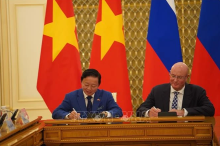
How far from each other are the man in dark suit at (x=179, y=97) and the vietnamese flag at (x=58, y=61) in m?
1.34

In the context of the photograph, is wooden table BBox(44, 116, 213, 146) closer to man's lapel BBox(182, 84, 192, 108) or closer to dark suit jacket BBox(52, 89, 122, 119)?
dark suit jacket BBox(52, 89, 122, 119)

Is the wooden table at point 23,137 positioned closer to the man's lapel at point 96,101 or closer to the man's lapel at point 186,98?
the man's lapel at point 96,101

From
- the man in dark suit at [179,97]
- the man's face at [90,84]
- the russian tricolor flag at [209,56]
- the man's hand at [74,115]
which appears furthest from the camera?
the russian tricolor flag at [209,56]

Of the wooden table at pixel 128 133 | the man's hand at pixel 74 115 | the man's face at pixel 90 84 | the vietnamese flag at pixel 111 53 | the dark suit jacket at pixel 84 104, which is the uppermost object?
the vietnamese flag at pixel 111 53

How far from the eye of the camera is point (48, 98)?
448 cm

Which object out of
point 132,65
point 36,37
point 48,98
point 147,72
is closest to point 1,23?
point 36,37

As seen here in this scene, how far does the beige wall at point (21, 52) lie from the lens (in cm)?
554

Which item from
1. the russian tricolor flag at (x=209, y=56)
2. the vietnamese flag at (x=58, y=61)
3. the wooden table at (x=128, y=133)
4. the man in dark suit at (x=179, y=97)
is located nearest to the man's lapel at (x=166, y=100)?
the man in dark suit at (x=179, y=97)

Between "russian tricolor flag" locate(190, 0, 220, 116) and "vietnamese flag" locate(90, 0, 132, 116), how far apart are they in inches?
36.6

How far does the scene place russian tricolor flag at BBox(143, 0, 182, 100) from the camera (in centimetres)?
442

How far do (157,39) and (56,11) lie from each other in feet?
4.62

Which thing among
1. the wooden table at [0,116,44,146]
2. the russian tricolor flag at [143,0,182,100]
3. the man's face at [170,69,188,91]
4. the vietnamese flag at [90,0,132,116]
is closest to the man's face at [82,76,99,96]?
the wooden table at [0,116,44,146]

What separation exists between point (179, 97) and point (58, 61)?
1763mm

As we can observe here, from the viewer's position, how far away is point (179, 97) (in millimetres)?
3539
